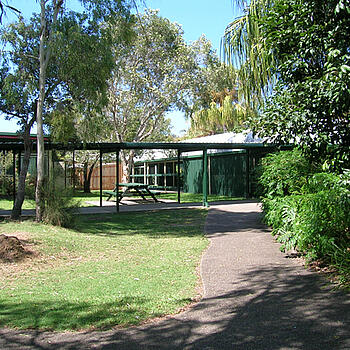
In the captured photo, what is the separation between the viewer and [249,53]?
738 cm

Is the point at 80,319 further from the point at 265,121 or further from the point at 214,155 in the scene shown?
the point at 214,155

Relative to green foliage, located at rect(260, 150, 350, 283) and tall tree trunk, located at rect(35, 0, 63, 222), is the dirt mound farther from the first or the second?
green foliage, located at rect(260, 150, 350, 283)

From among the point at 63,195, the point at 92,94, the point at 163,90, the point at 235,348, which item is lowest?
the point at 235,348

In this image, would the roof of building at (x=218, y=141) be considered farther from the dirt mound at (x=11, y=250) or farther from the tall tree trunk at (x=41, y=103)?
the dirt mound at (x=11, y=250)

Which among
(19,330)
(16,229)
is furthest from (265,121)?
(16,229)

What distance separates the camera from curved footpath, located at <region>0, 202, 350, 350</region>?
361 centimetres

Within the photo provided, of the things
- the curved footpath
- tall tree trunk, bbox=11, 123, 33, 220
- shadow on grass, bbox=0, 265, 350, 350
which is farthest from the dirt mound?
Result: tall tree trunk, bbox=11, 123, 33, 220

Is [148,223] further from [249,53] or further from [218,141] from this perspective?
[218,141]

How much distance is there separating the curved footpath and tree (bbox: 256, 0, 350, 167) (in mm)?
1692

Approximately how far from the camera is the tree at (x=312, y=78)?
4.43 meters

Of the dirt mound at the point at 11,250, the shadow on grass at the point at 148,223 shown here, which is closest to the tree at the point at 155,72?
the shadow on grass at the point at 148,223

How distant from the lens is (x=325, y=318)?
4.10 metres

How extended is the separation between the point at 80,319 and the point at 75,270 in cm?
229

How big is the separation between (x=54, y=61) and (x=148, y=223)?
548cm
